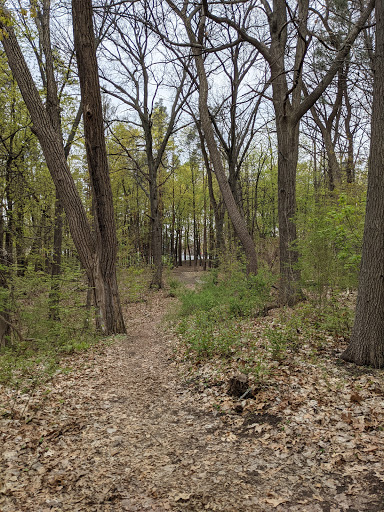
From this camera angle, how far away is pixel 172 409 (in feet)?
14.7

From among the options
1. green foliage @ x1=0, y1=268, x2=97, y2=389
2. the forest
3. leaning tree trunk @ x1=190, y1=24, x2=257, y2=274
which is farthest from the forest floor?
leaning tree trunk @ x1=190, y1=24, x2=257, y2=274

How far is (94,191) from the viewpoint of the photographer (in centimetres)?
795

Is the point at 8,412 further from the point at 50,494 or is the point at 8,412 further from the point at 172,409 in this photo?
the point at 172,409

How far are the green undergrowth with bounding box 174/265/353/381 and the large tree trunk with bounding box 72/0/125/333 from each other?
2.05 metres

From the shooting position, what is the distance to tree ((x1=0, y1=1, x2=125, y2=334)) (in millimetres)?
7129

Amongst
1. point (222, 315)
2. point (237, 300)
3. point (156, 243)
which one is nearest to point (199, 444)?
point (222, 315)

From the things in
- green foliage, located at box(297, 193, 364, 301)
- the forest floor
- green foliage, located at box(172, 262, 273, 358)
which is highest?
green foliage, located at box(297, 193, 364, 301)

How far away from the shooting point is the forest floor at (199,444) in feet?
8.55

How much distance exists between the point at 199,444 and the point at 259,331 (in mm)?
3490

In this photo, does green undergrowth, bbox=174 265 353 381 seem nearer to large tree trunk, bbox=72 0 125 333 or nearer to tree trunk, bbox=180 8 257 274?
tree trunk, bbox=180 8 257 274

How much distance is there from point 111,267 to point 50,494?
6.07m

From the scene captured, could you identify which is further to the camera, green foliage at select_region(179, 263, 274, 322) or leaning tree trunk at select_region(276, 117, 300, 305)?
green foliage at select_region(179, 263, 274, 322)

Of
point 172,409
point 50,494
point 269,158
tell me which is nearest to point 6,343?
point 172,409

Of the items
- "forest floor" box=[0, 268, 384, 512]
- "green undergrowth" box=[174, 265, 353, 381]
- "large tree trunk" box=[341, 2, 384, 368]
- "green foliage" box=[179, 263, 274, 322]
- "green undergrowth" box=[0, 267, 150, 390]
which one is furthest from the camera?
"green foliage" box=[179, 263, 274, 322]
